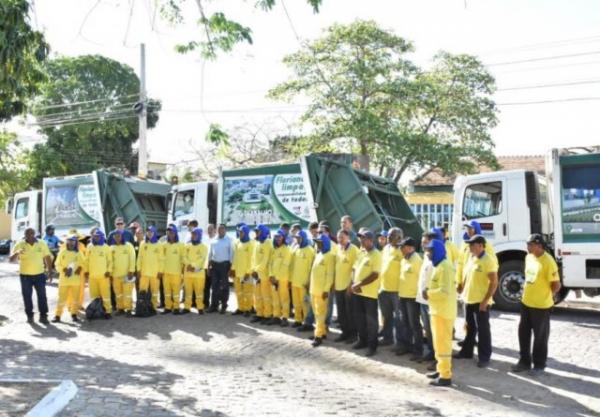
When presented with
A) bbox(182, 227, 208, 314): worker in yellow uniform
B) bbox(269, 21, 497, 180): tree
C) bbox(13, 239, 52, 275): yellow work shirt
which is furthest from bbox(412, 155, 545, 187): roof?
bbox(13, 239, 52, 275): yellow work shirt

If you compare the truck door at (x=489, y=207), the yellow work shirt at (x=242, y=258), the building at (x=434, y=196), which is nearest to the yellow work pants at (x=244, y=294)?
the yellow work shirt at (x=242, y=258)

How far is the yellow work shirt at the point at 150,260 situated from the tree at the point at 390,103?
1060 cm

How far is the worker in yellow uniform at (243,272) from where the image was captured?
1112 cm

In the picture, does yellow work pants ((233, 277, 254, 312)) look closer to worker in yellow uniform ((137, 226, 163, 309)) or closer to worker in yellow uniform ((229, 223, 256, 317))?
worker in yellow uniform ((229, 223, 256, 317))

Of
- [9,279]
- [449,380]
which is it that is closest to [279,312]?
[449,380]

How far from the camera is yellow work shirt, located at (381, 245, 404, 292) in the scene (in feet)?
27.2

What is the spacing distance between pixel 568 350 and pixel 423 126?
572 inches

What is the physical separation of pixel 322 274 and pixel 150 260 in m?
3.86

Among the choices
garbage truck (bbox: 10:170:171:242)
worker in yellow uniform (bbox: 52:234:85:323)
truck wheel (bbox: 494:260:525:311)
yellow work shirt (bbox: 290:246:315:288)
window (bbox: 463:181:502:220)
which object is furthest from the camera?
garbage truck (bbox: 10:170:171:242)

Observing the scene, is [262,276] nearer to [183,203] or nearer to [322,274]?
[322,274]

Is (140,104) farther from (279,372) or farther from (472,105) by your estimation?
(279,372)

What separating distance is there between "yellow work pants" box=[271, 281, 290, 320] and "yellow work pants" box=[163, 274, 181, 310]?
80.5 inches

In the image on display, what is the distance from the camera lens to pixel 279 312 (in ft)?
34.0

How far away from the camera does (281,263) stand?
10094mm
